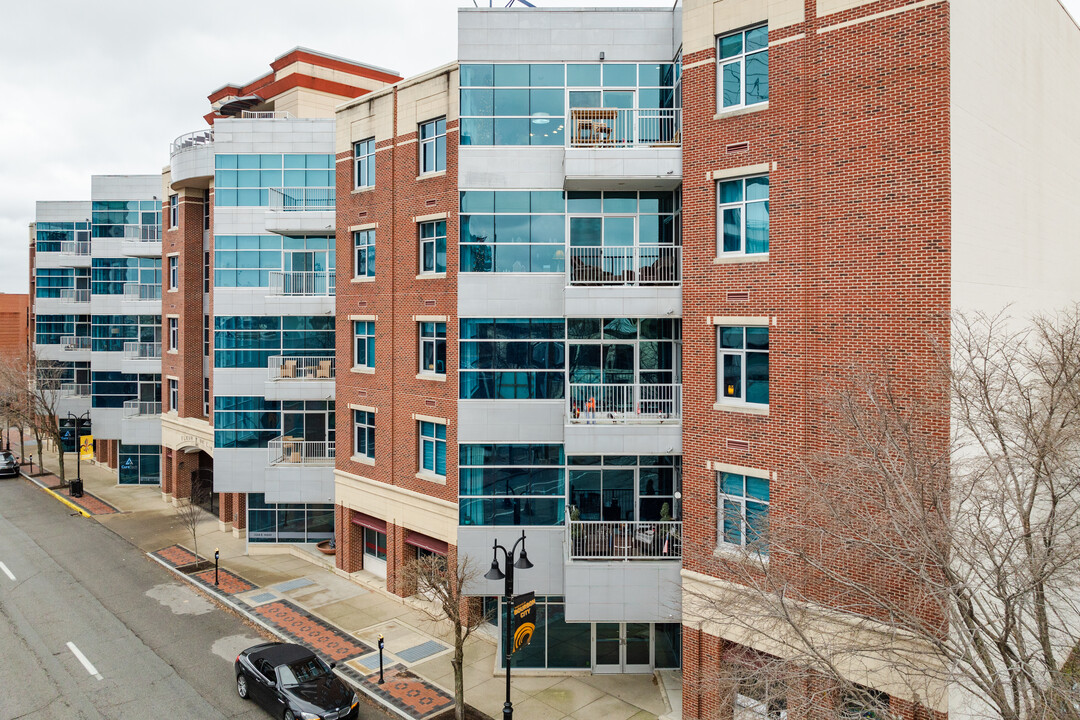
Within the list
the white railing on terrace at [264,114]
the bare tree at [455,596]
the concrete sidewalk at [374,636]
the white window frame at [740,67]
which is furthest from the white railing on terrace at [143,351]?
the white window frame at [740,67]

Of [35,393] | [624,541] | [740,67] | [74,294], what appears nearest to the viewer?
[740,67]

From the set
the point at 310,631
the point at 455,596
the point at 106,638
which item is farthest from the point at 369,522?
the point at 106,638

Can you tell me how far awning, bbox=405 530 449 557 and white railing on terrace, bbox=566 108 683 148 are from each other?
12308 millimetres

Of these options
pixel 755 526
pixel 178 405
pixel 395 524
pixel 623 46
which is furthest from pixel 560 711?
pixel 178 405

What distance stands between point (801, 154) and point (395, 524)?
16.4 m

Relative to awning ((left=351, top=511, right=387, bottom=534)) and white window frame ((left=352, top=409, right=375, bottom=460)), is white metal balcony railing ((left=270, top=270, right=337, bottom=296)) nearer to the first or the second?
white window frame ((left=352, top=409, right=375, bottom=460))

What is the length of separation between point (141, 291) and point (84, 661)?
25506mm

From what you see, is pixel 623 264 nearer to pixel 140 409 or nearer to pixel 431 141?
pixel 431 141

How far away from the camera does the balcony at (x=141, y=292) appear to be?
39.1 m

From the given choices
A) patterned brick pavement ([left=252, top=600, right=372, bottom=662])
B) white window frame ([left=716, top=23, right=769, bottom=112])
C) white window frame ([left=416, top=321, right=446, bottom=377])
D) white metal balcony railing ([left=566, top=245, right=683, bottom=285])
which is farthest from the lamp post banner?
white window frame ([left=716, top=23, right=769, bottom=112])

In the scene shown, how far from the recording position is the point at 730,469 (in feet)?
50.0

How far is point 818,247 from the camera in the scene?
1398cm

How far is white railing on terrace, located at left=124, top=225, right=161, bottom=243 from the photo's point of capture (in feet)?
127

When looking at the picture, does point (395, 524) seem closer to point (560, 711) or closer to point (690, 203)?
point (560, 711)
